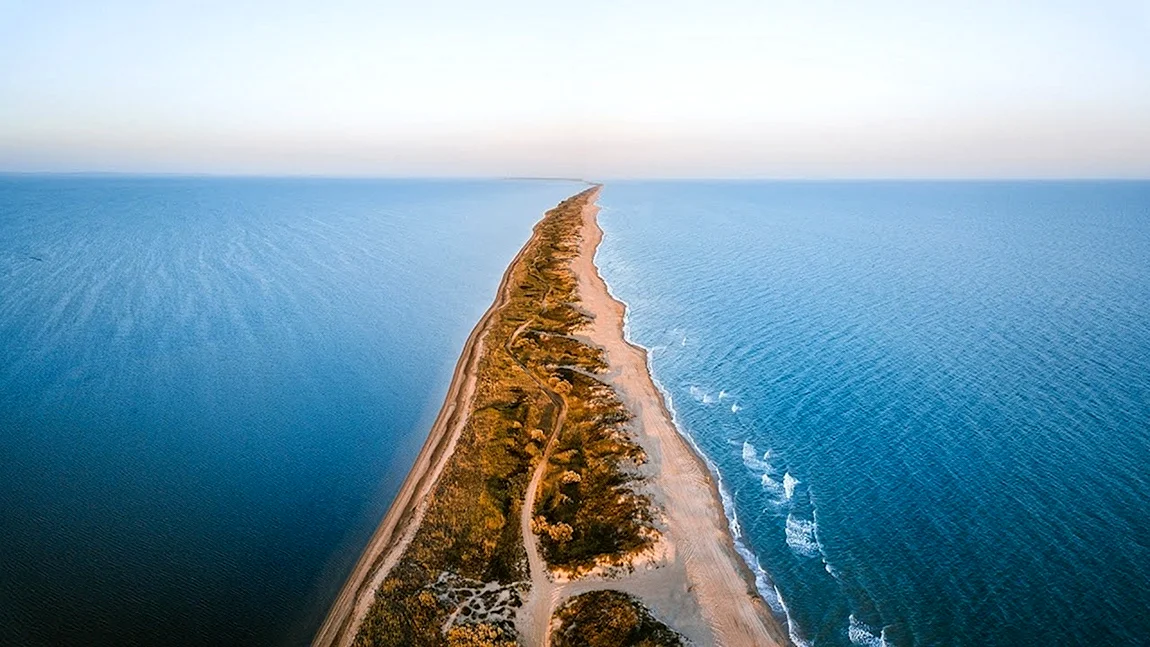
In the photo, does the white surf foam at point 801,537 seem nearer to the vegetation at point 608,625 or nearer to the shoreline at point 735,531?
the shoreline at point 735,531

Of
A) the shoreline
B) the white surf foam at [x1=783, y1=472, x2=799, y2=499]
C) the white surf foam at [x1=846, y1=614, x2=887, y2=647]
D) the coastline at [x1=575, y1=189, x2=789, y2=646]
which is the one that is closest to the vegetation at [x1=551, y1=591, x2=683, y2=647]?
the coastline at [x1=575, y1=189, x2=789, y2=646]

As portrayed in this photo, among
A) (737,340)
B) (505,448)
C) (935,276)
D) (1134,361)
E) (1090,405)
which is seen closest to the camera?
(505,448)

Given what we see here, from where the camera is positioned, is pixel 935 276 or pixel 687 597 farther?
pixel 935 276

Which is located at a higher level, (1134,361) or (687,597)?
(1134,361)

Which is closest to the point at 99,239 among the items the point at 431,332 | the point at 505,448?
the point at 431,332

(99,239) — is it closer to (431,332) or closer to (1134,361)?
(431,332)

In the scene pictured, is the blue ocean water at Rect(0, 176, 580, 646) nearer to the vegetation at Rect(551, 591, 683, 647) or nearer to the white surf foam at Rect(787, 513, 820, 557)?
the vegetation at Rect(551, 591, 683, 647)

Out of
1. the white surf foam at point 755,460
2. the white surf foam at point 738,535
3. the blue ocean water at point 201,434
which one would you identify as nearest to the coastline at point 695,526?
the white surf foam at point 738,535

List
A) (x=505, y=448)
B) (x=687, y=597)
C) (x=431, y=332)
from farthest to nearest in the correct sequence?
(x=431, y=332)
(x=505, y=448)
(x=687, y=597)
